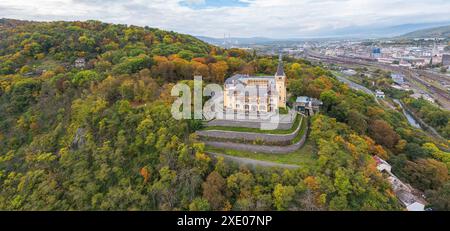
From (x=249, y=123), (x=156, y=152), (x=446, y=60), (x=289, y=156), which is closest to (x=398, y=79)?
(x=446, y=60)

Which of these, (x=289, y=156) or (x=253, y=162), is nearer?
(x=253, y=162)

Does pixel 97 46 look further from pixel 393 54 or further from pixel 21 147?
pixel 393 54

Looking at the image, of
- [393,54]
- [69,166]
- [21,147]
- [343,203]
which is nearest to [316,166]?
[343,203]

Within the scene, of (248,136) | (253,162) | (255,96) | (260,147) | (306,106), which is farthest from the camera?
(306,106)

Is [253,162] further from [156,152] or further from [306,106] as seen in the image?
[306,106]

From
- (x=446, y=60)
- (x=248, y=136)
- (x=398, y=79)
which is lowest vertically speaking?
(x=248, y=136)

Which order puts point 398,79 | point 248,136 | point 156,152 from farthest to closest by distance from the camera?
point 398,79
point 248,136
point 156,152

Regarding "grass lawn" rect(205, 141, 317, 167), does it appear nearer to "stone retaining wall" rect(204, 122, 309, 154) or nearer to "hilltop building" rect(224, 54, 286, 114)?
"stone retaining wall" rect(204, 122, 309, 154)
